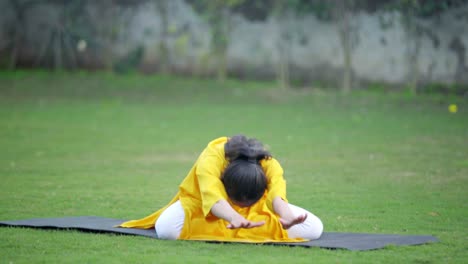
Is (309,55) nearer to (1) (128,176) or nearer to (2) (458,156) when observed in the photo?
(2) (458,156)

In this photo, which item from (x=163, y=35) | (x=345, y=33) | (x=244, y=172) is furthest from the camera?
(x=163, y=35)

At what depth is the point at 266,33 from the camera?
2353 cm

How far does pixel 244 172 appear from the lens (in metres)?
6.02

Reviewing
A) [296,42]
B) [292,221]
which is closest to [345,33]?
[296,42]

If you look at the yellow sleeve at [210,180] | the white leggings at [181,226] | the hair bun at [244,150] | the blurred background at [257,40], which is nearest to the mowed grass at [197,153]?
the white leggings at [181,226]

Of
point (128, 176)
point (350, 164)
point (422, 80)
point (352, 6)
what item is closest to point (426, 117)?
point (422, 80)

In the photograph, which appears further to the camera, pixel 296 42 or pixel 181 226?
pixel 296 42

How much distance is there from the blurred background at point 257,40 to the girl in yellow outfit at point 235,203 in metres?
16.1

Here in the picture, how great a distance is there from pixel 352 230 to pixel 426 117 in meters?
11.9

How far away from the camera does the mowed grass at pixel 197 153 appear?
20.3ft

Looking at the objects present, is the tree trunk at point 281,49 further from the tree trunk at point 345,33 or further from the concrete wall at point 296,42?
the tree trunk at point 345,33

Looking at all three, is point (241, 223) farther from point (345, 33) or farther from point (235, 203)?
point (345, 33)

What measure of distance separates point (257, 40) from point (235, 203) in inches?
692

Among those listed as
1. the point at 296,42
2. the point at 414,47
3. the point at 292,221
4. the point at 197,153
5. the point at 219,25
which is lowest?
the point at 197,153
